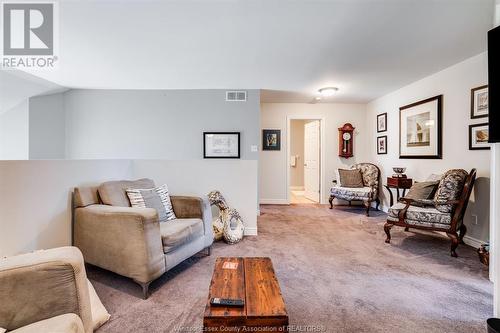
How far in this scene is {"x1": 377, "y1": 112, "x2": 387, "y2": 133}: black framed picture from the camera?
4.94m

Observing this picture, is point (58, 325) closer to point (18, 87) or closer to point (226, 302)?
point (226, 302)

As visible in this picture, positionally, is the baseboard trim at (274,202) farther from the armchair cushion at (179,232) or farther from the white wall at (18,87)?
the white wall at (18,87)

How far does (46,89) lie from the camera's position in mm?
4262

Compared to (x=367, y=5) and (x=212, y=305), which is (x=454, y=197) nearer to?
(x=367, y=5)

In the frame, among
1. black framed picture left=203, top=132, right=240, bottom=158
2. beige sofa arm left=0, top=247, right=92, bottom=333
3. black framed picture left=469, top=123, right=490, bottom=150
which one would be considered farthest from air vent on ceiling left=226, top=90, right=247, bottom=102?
beige sofa arm left=0, top=247, right=92, bottom=333

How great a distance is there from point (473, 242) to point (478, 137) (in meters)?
1.30

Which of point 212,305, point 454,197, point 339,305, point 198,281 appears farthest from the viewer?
point 454,197

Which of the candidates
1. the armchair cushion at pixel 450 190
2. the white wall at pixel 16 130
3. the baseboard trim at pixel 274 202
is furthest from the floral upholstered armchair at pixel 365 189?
the white wall at pixel 16 130

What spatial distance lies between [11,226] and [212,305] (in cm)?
156

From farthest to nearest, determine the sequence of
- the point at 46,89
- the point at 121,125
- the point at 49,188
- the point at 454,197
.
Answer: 1. the point at 121,125
2. the point at 46,89
3. the point at 454,197
4. the point at 49,188

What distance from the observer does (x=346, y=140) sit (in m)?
5.62

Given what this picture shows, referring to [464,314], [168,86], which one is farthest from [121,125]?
[464,314]

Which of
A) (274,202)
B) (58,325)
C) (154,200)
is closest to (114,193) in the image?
(154,200)

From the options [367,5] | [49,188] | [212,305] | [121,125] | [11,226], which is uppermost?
[367,5]
